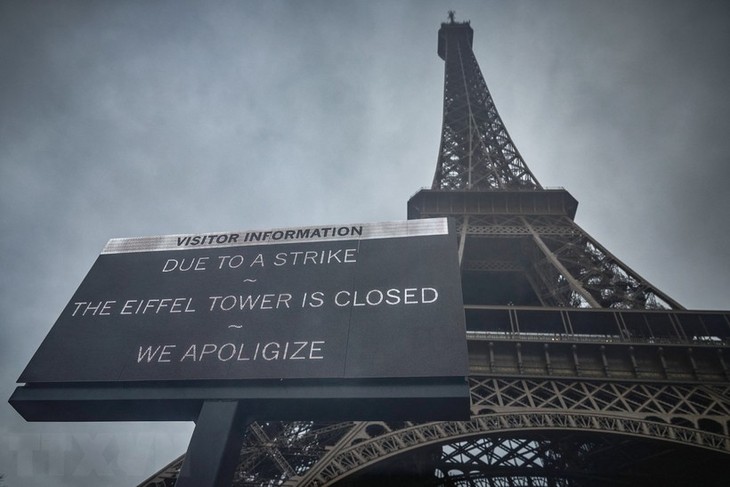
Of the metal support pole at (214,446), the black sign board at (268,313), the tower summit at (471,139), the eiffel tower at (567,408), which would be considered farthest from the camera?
the tower summit at (471,139)

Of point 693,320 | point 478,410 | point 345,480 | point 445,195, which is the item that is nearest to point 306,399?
point 345,480

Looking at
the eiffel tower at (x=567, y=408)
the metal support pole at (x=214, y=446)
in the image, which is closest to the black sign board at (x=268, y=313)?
the metal support pole at (x=214, y=446)

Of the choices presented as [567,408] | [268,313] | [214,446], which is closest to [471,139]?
[567,408]

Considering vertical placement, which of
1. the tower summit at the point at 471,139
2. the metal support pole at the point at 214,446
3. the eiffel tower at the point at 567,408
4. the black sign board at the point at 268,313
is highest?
the tower summit at the point at 471,139

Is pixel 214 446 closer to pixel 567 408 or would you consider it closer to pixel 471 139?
pixel 567 408

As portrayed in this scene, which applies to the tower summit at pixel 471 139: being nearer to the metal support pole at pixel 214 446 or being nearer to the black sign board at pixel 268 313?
the black sign board at pixel 268 313

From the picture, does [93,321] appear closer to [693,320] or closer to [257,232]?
[257,232]

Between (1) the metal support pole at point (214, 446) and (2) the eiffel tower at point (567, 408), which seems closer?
(1) the metal support pole at point (214, 446)
